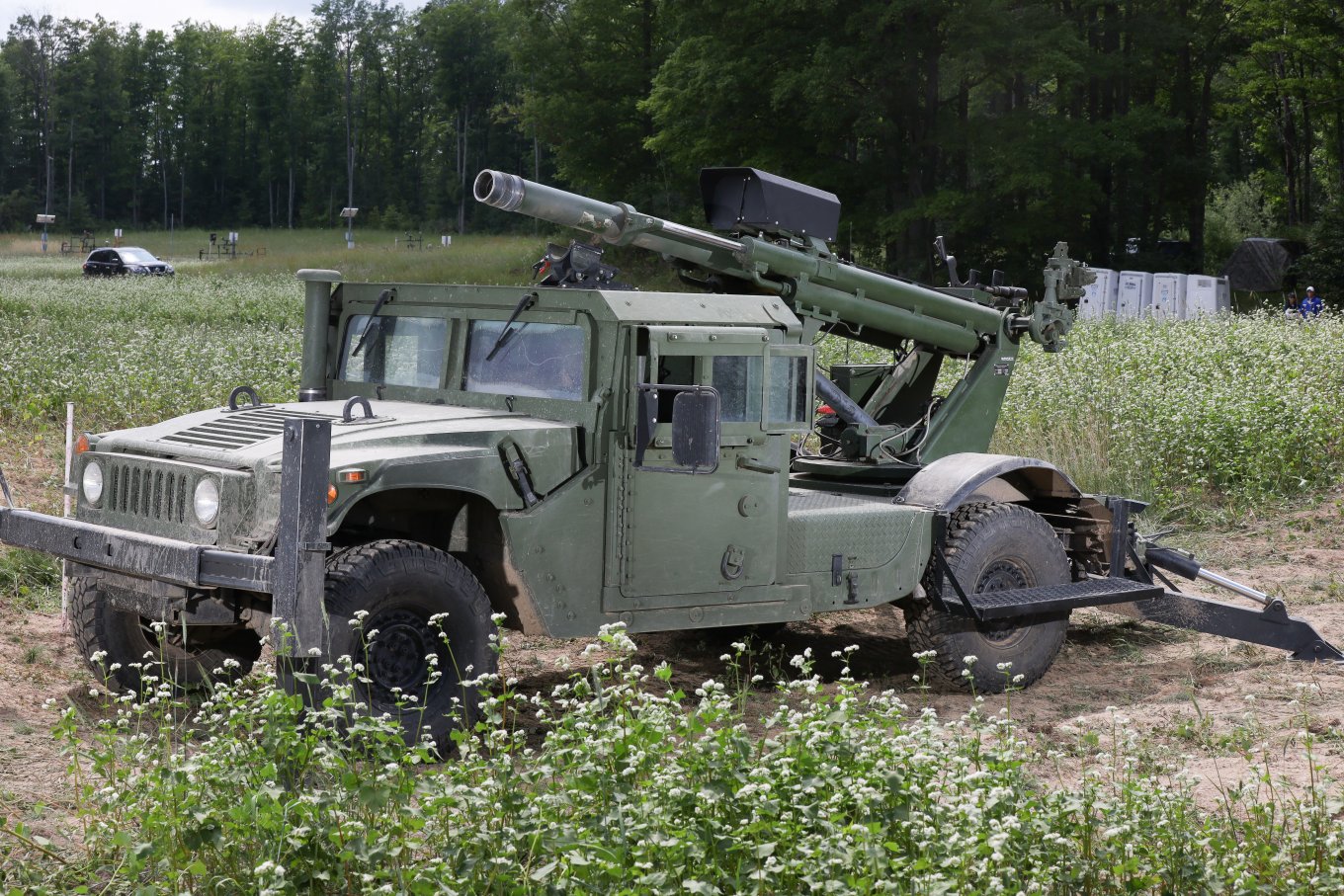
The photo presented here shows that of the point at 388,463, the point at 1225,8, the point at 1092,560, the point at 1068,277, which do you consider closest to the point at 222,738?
the point at 388,463

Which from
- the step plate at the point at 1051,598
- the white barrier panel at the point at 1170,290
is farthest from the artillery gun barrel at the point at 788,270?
the white barrier panel at the point at 1170,290

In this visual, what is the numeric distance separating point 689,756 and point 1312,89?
38473 mm

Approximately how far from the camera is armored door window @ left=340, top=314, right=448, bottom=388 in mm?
6750

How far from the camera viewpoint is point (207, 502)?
5.62 m

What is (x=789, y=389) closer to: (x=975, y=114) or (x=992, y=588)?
(x=992, y=588)

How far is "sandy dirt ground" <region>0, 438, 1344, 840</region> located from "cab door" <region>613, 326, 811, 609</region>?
98 cm

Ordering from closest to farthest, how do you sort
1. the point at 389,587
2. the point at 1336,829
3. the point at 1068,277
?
the point at 1336,829, the point at 389,587, the point at 1068,277

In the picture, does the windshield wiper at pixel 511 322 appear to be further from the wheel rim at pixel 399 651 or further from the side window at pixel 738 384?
the wheel rim at pixel 399 651

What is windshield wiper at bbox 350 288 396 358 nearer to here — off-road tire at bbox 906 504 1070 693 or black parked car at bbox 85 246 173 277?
off-road tire at bbox 906 504 1070 693

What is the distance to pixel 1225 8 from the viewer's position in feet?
134

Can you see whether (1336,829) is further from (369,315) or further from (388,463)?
(369,315)

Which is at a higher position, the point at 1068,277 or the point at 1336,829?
the point at 1068,277

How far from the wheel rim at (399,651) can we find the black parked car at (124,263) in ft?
130

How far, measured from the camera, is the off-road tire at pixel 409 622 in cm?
536
